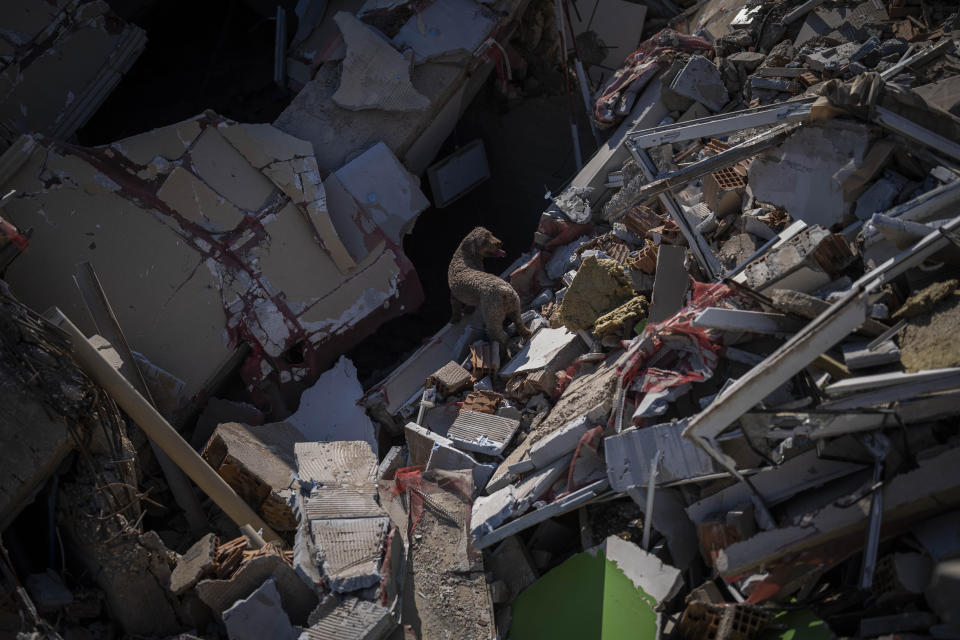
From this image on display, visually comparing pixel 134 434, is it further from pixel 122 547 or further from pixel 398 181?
pixel 398 181

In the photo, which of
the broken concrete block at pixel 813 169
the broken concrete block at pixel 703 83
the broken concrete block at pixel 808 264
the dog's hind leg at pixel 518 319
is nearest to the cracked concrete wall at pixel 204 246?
the dog's hind leg at pixel 518 319

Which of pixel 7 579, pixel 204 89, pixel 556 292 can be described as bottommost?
pixel 556 292

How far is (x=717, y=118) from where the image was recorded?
4945 millimetres

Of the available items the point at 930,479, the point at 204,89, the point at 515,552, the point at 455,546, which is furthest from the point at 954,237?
the point at 204,89

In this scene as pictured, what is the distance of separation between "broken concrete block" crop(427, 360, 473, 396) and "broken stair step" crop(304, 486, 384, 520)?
1244 millimetres

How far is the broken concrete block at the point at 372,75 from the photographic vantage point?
7066 mm

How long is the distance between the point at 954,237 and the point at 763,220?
4.84 feet

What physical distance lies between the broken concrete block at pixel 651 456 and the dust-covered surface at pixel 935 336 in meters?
1.14

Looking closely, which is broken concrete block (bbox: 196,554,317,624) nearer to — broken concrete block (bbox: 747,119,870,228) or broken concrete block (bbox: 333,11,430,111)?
broken concrete block (bbox: 747,119,870,228)

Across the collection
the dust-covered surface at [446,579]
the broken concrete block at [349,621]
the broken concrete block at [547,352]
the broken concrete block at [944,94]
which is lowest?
the dust-covered surface at [446,579]

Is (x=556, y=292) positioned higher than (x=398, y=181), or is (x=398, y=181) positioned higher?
(x=398, y=181)

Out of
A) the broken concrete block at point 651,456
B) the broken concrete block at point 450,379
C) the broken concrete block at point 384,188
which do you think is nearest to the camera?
Answer: the broken concrete block at point 651,456

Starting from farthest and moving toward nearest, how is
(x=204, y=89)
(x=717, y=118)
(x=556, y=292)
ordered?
(x=204, y=89), (x=556, y=292), (x=717, y=118)

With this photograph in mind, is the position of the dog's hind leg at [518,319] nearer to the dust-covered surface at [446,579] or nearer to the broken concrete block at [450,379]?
the broken concrete block at [450,379]
